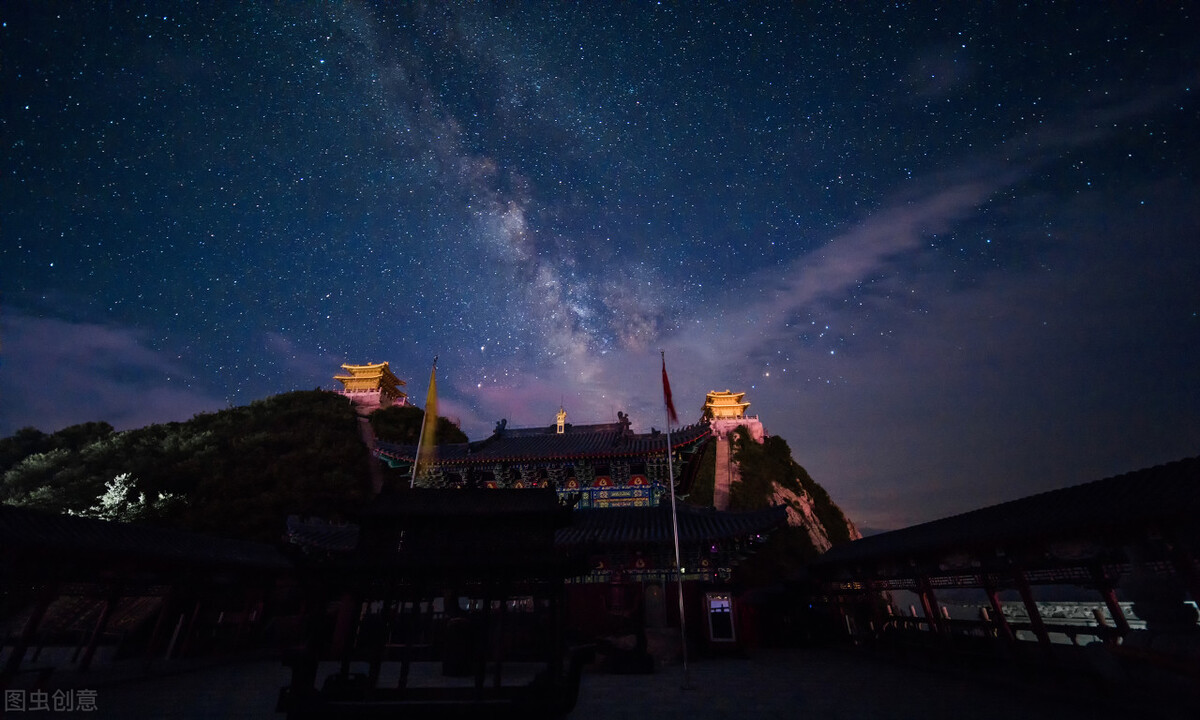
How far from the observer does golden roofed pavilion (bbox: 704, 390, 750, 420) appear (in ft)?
287

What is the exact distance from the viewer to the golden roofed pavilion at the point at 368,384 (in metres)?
71.2

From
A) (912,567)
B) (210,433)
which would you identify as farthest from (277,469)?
(912,567)

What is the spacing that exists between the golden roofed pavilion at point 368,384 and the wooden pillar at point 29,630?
60.0m

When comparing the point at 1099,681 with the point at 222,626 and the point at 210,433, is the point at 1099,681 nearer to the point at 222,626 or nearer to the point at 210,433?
the point at 222,626

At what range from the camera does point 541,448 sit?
26.5 metres

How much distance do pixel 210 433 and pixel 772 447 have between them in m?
72.5

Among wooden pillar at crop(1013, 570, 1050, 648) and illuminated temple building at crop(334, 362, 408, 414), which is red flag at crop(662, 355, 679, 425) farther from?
illuminated temple building at crop(334, 362, 408, 414)

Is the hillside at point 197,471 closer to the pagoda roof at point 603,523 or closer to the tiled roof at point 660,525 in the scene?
the pagoda roof at point 603,523

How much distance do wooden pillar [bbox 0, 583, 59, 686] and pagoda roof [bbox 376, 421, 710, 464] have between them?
1307 centimetres

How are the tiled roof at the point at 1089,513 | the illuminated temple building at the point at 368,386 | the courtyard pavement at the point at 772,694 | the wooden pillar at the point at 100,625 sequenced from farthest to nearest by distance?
the illuminated temple building at the point at 368,386 → the wooden pillar at the point at 100,625 → the courtyard pavement at the point at 772,694 → the tiled roof at the point at 1089,513

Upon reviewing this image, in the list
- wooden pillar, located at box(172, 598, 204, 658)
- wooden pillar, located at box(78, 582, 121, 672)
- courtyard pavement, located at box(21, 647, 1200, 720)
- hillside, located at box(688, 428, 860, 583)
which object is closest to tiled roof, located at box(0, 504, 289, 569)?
wooden pillar, located at box(78, 582, 121, 672)

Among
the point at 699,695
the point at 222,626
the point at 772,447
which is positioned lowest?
the point at 699,695

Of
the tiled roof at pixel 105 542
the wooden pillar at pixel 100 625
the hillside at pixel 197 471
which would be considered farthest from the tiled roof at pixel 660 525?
the wooden pillar at pixel 100 625

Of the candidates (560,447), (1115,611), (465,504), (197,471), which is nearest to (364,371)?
(197,471)
